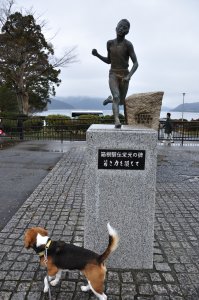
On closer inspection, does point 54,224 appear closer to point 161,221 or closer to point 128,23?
point 161,221

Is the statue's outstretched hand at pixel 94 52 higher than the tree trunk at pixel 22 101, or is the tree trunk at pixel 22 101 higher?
the tree trunk at pixel 22 101

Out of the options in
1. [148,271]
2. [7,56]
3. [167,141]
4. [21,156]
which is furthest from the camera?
[7,56]

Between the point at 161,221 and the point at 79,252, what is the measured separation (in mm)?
2879

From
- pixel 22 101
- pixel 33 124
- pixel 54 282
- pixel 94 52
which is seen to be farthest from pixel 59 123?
pixel 54 282

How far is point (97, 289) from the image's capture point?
3406 millimetres

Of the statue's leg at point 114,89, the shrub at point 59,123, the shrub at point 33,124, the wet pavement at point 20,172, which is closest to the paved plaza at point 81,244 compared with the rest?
the wet pavement at point 20,172

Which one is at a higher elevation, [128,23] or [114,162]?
[128,23]

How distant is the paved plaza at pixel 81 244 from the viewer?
12.6 feet

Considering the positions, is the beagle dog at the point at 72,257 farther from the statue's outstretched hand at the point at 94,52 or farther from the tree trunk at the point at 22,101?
the tree trunk at the point at 22,101

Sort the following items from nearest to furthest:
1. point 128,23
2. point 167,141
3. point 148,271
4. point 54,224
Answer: point 148,271 → point 128,23 → point 54,224 → point 167,141

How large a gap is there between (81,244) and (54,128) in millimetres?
17181

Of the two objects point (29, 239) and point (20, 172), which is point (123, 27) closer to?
point (29, 239)

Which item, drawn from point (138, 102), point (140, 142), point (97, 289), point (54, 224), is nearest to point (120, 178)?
point (140, 142)

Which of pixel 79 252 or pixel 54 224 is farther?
pixel 54 224
